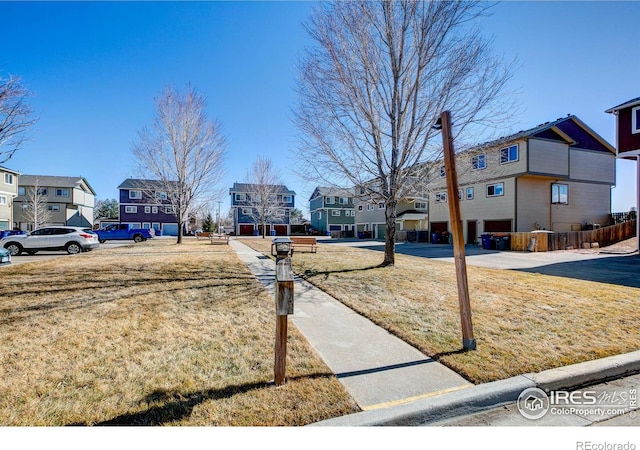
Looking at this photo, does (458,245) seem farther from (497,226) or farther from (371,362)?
(497,226)

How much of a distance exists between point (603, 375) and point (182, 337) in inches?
206

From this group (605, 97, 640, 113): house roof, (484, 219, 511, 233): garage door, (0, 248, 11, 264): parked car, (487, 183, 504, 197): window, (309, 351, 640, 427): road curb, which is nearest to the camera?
(309, 351, 640, 427): road curb

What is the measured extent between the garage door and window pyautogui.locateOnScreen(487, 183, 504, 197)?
2129 mm

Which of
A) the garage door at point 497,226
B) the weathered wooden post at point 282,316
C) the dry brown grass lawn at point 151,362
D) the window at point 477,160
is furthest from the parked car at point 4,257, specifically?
the garage door at point 497,226

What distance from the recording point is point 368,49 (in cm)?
930

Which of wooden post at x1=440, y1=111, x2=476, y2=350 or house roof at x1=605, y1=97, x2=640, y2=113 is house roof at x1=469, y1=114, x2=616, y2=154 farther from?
wooden post at x1=440, y1=111, x2=476, y2=350

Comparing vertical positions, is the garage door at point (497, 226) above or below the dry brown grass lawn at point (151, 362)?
above

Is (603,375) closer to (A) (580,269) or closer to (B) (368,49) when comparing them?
(B) (368,49)

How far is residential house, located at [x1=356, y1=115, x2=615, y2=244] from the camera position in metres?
22.2

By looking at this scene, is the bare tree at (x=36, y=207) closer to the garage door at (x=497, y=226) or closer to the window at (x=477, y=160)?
the window at (x=477, y=160)

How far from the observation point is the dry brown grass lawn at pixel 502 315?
12.4 feet

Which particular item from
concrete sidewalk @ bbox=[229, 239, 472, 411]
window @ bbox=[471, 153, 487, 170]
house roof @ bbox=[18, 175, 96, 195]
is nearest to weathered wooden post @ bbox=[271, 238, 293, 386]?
concrete sidewalk @ bbox=[229, 239, 472, 411]

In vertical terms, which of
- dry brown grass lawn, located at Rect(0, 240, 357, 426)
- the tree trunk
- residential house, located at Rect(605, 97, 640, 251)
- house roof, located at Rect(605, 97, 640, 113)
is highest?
house roof, located at Rect(605, 97, 640, 113)
